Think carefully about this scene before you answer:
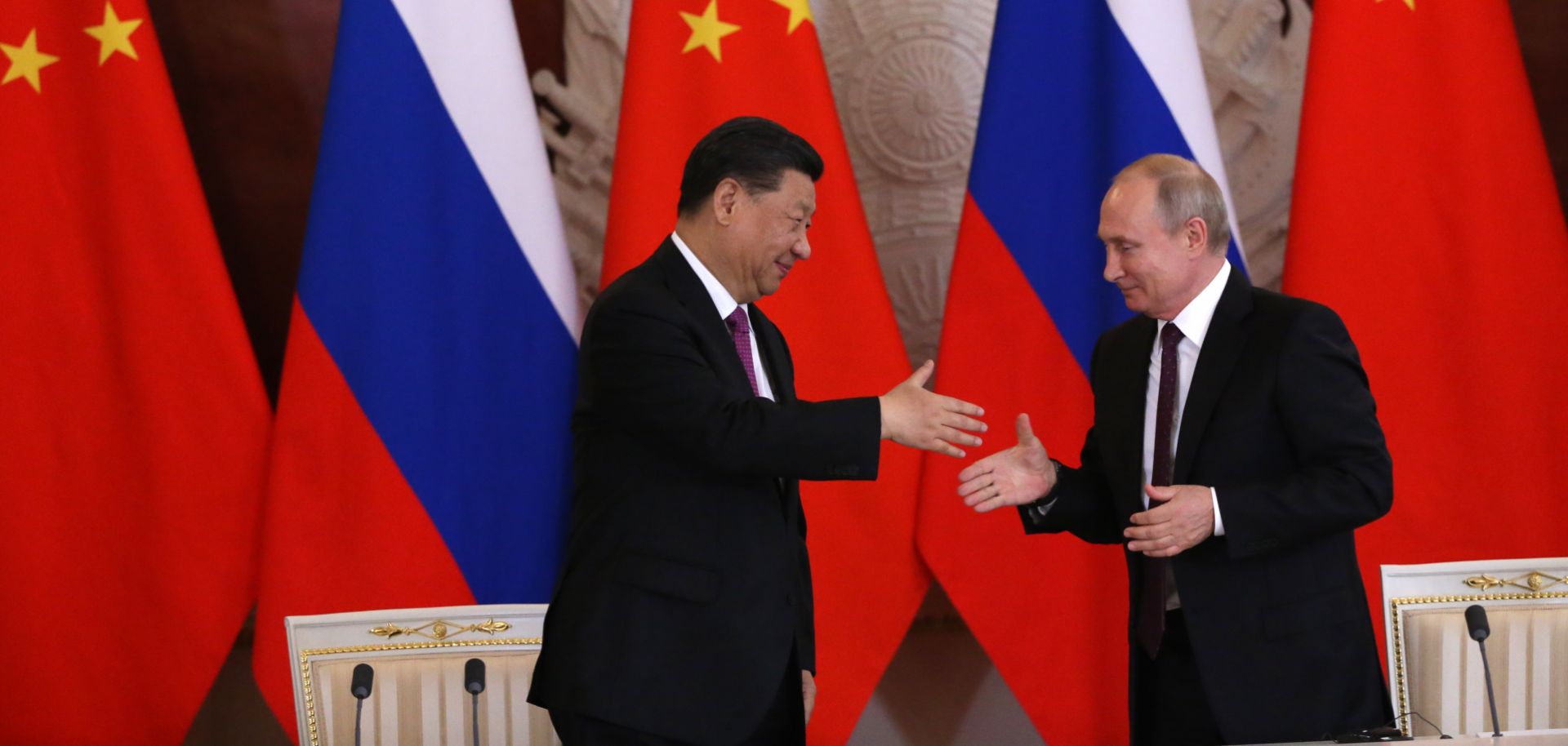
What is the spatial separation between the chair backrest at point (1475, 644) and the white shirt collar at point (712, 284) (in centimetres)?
143

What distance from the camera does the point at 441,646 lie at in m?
2.50

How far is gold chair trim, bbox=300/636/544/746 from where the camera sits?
2.46 m

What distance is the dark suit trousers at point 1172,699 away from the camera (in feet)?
7.04

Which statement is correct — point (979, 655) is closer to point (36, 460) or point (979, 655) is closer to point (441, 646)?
point (441, 646)

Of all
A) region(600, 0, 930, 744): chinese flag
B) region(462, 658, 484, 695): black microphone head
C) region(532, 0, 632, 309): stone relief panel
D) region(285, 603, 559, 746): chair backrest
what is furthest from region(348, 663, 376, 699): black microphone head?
region(532, 0, 632, 309): stone relief panel

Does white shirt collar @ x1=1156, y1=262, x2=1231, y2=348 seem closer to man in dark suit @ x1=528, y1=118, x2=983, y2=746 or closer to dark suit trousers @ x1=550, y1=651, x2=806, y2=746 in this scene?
man in dark suit @ x1=528, y1=118, x2=983, y2=746

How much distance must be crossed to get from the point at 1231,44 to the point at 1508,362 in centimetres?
116

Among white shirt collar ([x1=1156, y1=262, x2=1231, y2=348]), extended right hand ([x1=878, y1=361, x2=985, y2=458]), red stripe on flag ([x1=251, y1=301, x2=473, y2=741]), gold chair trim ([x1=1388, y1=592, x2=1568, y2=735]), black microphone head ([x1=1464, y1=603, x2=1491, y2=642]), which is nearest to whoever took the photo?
black microphone head ([x1=1464, y1=603, x2=1491, y2=642])

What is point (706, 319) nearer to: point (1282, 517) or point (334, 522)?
point (1282, 517)

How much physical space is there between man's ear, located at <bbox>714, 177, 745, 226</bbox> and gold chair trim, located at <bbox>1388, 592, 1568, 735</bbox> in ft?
5.00

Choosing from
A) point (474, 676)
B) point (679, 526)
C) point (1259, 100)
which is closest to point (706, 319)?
point (679, 526)

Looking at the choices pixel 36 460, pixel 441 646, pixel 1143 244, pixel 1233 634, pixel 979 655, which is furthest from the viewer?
pixel 979 655

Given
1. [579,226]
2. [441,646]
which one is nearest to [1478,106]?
[579,226]

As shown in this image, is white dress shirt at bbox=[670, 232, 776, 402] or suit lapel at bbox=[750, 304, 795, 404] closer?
white dress shirt at bbox=[670, 232, 776, 402]
